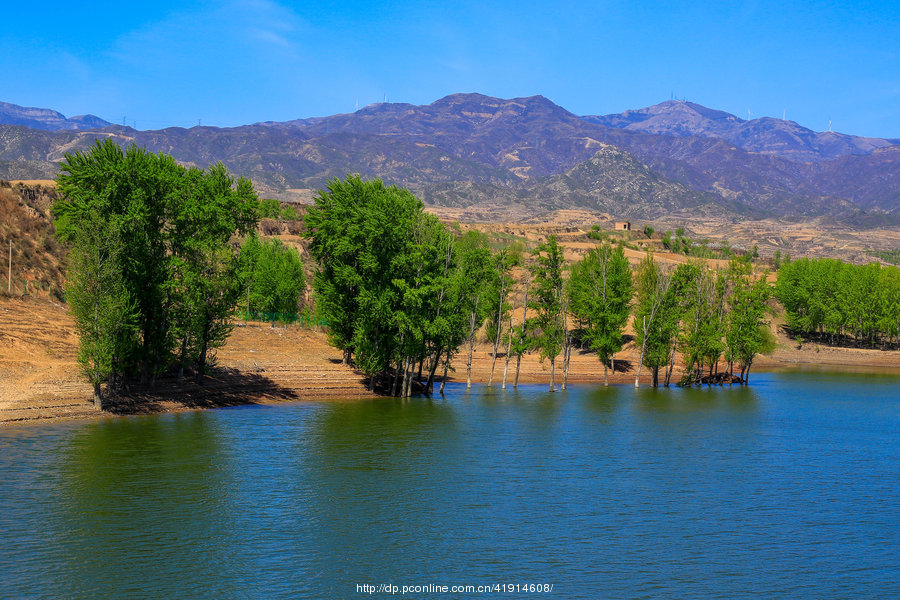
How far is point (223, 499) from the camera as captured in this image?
37.8 m

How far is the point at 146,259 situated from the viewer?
2366 inches

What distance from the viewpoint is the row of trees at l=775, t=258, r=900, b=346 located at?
14338 cm

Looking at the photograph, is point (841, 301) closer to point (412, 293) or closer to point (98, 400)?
point (412, 293)

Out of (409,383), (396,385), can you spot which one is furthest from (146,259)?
(409,383)

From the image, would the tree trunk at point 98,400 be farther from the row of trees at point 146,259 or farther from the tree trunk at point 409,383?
the tree trunk at point 409,383

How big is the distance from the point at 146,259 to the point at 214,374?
1426 cm

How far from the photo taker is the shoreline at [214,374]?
55.9m

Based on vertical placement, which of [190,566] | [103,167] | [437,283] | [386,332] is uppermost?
[103,167]

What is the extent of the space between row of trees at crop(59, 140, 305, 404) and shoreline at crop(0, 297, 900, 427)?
2178mm

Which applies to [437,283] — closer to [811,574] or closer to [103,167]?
[103,167]

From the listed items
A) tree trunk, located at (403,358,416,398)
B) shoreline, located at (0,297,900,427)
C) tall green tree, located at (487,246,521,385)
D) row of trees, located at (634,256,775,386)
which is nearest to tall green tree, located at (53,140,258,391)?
shoreline, located at (0,297,900,427)

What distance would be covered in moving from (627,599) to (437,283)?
150 feet

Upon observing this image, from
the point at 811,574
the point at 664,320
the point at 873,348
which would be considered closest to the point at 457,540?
the point at 811,574

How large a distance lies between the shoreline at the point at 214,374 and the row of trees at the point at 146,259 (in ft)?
7.15
